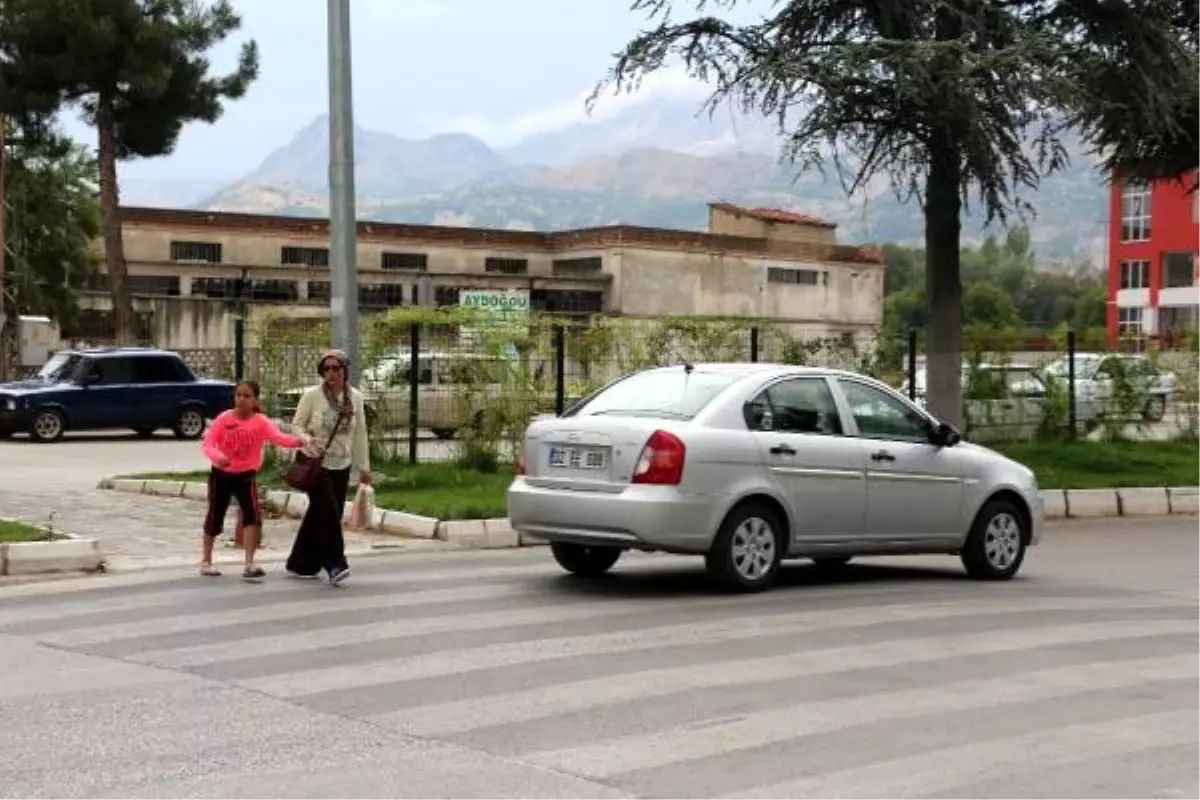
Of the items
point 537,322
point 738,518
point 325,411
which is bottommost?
point 738,518

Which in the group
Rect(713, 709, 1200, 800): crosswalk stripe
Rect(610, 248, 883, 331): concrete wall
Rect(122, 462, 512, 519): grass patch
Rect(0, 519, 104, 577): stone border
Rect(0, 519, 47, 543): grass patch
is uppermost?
Rect(610, 248, 883, 331): concrete wall

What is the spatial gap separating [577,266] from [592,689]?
185ft

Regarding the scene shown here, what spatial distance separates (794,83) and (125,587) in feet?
34.0

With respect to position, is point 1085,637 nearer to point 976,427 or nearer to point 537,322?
point 537,322

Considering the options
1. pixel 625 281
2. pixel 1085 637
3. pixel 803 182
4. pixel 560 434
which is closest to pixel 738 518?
pixel 560 434

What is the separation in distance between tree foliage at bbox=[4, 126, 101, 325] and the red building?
55515mm

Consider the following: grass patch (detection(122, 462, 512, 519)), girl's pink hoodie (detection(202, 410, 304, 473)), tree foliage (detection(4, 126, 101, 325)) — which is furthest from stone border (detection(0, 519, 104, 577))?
tree foliage (detection(4, 126, 101, 325))

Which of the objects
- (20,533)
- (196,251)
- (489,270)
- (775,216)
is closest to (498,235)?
(489,270)

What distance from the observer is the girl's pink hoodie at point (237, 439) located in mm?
10945

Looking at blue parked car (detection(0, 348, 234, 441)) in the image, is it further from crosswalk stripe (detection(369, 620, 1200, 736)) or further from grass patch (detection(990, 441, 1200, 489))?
crosswalk stripe (detection(369, 620, 1200, 736))

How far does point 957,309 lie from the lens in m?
20.2

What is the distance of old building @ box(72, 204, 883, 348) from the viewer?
53281 mm

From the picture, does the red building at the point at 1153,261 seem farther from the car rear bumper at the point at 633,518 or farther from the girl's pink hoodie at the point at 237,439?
the girl's pink hoodie at the point at 237,439

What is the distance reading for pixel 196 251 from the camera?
5672 centimetres
